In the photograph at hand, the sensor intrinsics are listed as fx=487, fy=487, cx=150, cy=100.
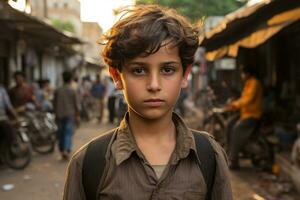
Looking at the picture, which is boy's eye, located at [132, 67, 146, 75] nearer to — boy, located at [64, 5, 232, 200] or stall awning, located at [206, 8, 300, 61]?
boy, located at [64, 5, 232, 200]

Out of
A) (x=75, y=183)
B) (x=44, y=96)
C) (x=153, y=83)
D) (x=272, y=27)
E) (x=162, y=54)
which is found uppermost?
(x=272, y=27)

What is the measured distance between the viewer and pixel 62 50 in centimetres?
2252

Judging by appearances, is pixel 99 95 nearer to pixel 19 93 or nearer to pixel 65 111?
pixel 19 93

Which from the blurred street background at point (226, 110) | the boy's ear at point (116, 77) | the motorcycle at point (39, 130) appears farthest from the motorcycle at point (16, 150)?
the boy's ear at point (116, 77)

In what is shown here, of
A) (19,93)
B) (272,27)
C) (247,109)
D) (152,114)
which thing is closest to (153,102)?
(152,114)

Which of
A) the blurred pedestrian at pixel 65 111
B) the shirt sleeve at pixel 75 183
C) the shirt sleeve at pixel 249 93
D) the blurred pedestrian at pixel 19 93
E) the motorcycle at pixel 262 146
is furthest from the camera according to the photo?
the blurred pedestrian at pixel 19 93

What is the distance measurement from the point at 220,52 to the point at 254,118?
8.45 feet

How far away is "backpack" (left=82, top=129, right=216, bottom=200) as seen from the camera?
177 cm

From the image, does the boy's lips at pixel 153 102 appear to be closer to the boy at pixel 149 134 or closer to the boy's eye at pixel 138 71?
the boy at pixel 149 134

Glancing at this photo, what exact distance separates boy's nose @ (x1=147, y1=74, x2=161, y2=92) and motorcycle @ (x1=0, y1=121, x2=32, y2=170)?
7.16m

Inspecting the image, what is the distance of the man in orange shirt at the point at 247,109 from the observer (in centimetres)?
824

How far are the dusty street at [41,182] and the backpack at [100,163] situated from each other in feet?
16.1

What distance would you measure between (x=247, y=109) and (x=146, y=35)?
6.81m

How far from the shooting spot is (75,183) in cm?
182
